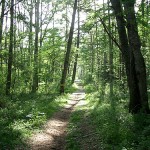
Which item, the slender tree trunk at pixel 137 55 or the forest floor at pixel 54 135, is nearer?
the forest floor at pixel 54 135

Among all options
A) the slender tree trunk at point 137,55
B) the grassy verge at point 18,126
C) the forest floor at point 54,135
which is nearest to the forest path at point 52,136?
the forest floor at point 54,135

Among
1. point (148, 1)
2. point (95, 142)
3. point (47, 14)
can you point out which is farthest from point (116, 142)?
point (47, 14)

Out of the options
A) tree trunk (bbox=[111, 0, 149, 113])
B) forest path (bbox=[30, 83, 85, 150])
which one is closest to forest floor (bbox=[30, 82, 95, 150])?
forest path (bbox=[30, 83, 85, 150])

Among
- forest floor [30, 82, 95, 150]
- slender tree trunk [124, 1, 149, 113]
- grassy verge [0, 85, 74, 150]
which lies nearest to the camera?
grassy verge [0, 85, 74, 150]

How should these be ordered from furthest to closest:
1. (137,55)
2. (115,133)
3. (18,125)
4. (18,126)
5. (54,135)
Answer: (137,55)
(18,125)
(18,126)
(54,135)
(115,133)

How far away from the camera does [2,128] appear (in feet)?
35.6

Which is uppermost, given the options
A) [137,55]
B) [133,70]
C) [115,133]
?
[137,55]

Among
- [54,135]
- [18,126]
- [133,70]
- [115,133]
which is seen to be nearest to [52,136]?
[54,135]

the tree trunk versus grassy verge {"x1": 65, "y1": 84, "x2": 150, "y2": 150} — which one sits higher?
the tree trunk

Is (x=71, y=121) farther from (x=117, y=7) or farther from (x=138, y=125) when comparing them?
(x=117, y=7)

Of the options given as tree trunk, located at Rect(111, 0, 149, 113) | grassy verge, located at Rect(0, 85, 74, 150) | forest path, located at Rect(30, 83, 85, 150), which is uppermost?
tree trunk, located at Rect(111, 0, 149, 113)

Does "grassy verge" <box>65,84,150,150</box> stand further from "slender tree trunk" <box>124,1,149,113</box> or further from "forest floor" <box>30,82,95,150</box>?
"slender tree trunk" <box>124,1,149,113</box>

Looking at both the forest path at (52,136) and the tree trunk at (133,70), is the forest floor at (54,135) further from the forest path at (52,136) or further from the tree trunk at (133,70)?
the tree trunk at (133,70)

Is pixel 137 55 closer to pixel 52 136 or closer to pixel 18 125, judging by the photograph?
pixel 52 136
